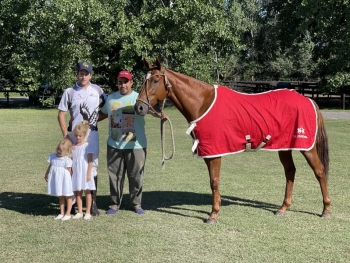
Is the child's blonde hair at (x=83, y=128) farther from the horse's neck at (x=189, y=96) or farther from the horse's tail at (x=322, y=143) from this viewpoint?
the horse's tail at (x=322, y=143)

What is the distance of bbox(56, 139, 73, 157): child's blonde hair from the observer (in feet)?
18.0

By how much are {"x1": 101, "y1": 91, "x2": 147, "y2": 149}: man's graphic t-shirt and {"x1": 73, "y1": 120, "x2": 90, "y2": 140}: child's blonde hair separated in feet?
1.10

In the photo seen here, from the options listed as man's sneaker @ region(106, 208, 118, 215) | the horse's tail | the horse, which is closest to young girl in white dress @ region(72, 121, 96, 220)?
man's sneaker @ region(106, 208, 118, 215)

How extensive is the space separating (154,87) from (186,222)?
1710mm

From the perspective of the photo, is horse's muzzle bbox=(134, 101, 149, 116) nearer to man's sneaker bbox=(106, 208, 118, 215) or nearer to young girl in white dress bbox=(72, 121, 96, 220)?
young girl in white dress bbox=(72, 121, 96, 220)

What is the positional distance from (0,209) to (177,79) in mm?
3007

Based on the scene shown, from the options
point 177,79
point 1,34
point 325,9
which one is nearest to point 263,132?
point 177,79

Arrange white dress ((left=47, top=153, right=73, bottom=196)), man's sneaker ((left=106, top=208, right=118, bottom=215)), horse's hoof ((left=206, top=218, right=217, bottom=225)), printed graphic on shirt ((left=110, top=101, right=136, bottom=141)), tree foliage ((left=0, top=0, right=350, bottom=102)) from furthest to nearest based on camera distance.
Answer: tree foliage ((left=0, top=0, right=350, bottom=102)) < man's sneaker ((left=106, top=208, right=118, bottom=215)) < printed graphic on shirt ((left=110, top=101, right=136, bottom=141)) < white dress ((left=47, top=153, right=73, bottom=196)) < horse's hoof ((left=206, top=218, right=217, bottom=225))

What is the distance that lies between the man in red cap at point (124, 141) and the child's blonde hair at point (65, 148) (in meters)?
0.53

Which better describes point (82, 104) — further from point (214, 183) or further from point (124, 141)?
point (214, 183)

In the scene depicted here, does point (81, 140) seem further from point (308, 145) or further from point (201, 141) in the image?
point (308, 145)

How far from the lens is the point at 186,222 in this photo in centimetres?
543

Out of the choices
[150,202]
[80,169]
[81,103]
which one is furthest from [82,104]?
[150,202]

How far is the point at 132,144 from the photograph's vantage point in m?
5.69
